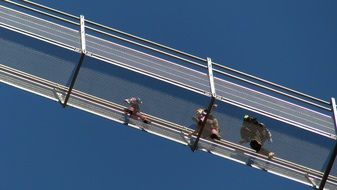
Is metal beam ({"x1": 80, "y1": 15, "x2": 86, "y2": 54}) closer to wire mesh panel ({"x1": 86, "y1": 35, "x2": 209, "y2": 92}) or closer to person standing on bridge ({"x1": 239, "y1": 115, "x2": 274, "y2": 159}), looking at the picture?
wire mesh panel ({"x1": 86, "y1": 35, "x2": 209, "y2": 92})

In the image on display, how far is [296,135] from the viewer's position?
16594 mm

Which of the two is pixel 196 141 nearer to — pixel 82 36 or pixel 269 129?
pixel 269 129

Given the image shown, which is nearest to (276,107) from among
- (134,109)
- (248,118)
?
(248,118)

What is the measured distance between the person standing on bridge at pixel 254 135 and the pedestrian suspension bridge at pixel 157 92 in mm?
92

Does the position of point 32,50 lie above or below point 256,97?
below

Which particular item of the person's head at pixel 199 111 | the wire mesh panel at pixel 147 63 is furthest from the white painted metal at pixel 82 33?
the person's head at pixel 199 111

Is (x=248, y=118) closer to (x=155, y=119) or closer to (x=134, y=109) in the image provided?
(x=155, y=119)

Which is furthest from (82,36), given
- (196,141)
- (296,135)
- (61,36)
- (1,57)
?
(296,135)

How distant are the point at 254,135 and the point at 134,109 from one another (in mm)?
2235

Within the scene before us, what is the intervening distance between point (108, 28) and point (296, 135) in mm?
4131

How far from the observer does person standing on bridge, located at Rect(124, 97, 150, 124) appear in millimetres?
16156

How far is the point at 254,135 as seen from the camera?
54.0 ft

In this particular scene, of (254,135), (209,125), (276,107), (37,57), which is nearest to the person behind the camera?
(37,57)

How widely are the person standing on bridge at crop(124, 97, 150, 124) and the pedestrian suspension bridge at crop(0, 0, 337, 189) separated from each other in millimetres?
96
